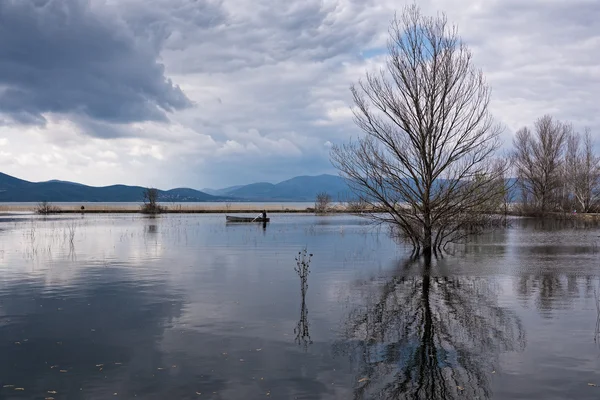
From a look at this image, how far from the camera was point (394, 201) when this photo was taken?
2800 centimetres

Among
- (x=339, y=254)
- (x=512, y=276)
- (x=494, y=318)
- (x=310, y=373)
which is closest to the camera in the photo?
(x=310, y=373)

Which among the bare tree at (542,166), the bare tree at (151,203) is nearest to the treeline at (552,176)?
the bare tree at (542,166)

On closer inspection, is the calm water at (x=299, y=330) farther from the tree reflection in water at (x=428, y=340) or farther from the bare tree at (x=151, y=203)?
the bare tree at (x=151, y=203)

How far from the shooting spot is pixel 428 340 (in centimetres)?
1191

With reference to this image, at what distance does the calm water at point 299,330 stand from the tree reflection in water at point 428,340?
43 mm

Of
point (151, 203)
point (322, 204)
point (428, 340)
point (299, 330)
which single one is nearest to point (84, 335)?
point (299, 330)

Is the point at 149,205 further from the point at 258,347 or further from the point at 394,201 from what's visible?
the point at 258,347

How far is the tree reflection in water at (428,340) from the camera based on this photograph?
909 centimetres

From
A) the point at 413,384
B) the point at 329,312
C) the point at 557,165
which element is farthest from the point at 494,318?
the point at 557,165

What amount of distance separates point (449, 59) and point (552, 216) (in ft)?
203

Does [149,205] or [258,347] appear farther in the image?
[149,205]

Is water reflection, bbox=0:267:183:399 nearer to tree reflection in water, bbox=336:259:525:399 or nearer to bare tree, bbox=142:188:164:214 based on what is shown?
tree reflection in water, bbox=336:259:525:399

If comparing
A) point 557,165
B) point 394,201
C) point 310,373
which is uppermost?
point 557,165

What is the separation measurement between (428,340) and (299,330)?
3214mm
